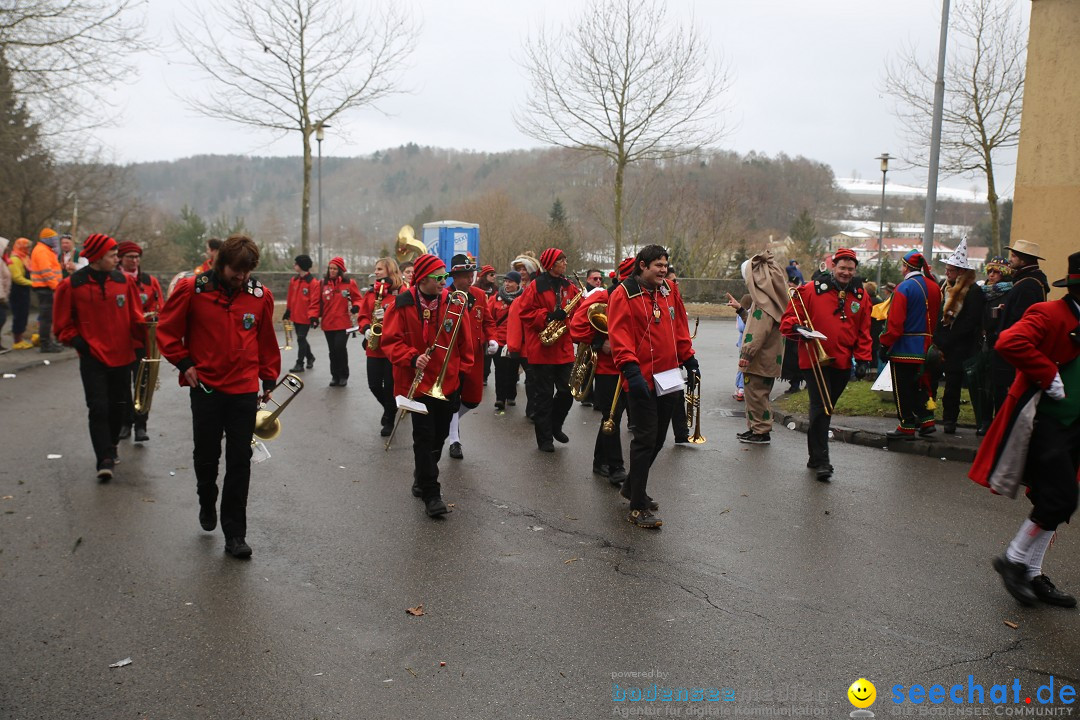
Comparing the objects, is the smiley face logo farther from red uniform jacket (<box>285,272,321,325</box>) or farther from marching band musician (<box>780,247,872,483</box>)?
red uniform jacket (<box>285,272,321,325</box>)

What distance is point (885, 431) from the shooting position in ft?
31.8

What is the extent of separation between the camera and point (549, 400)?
9.12 meters

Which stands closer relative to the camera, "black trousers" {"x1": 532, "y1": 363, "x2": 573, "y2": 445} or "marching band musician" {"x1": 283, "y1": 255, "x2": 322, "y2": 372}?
"black trousers" {"x1": 532, "y1": 363, "x2": 573, "y2": 445}

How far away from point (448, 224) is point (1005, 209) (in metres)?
48.1

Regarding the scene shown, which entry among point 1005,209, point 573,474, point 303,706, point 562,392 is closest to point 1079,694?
point 303,706

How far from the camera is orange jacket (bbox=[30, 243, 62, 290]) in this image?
1602 centimetres

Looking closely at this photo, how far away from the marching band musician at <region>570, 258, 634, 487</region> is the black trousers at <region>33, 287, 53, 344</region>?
12018 millimetres

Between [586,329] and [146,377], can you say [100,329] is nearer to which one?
[146,377]

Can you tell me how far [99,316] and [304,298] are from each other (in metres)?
6.87

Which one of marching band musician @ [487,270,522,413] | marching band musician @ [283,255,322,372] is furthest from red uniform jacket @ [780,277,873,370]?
marching band musician @ [283,255,322,372]

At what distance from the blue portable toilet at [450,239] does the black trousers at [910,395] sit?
20.1 metres

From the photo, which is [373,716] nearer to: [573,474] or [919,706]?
[919,706]

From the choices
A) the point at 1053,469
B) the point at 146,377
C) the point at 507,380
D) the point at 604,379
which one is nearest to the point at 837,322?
the point at 604,379

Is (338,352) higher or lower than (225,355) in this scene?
lower
